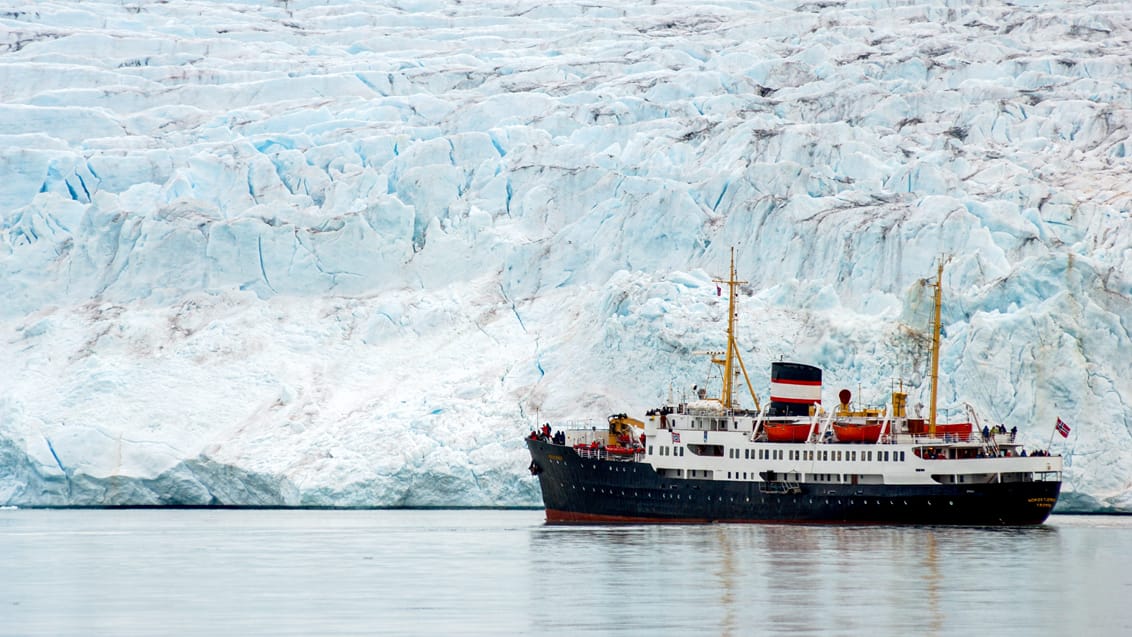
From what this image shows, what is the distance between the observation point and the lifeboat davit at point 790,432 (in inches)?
1435

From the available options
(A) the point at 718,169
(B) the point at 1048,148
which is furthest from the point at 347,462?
(B) the point at 1048,148

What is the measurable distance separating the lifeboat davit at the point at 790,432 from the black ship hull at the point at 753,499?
1.01 m

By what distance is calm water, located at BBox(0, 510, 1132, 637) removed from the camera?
58.5ft

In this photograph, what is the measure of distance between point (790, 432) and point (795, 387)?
0.97 meters

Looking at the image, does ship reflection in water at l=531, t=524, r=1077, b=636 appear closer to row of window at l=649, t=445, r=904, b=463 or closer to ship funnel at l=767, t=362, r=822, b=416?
row of window at l=649, t=445, r=904, b=463

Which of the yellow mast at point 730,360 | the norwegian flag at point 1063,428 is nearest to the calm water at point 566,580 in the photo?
the norwegian flag at point 1063,428

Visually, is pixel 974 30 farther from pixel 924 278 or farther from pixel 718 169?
pixel 924 278

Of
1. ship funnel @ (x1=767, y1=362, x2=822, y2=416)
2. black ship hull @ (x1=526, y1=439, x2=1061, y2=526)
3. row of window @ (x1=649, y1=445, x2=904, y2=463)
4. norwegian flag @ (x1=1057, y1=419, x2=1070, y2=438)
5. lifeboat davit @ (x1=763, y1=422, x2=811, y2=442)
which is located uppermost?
ship funnel @ (x1=767, y1=362, x2=822, y2=416)

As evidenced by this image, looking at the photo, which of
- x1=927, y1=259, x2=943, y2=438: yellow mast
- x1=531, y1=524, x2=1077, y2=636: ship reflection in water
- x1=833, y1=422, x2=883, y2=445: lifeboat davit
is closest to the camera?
x1=531, y1=524, x2=1077, y2=636: ship reflection in water

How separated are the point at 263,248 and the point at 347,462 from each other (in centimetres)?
776

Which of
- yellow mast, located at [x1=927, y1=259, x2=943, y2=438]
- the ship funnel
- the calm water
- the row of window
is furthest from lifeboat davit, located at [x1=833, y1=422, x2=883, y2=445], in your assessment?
the calm water

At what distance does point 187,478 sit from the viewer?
40.4 m

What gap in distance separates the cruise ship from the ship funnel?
0.07 ft

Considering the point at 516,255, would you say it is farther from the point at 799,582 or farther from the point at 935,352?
the point at 799,582
